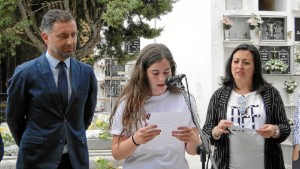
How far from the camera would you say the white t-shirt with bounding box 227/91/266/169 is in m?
2.94

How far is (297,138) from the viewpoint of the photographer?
10.3 ft

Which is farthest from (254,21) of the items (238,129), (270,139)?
(238,129)

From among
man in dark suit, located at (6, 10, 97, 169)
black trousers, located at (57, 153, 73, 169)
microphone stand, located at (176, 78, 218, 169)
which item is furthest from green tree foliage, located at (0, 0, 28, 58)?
microphone stand, located at (176, 78, 218, 169)

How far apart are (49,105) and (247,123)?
122 cm

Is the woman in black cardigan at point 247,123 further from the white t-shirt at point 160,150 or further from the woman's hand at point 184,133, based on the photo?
the woman's hand at point 184,133

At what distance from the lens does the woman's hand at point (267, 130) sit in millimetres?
2822

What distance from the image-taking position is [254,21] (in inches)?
404

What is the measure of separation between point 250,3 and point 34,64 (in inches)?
338

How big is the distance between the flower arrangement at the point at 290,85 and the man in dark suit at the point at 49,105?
825 cm

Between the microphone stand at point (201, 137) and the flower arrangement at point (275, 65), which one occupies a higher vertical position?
the flower arrangement at point (275, 65)

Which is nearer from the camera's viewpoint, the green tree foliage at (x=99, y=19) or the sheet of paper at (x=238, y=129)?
the sheet of paper at (x=238, y=129)

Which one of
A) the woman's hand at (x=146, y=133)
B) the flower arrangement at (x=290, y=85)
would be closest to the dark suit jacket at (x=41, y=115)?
the woman's hand at (x=146, y=133)

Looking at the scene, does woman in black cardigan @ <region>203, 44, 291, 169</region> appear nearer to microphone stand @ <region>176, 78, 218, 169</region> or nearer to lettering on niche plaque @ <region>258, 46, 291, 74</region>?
microphone stand @ <region>176, 78, 218, 169</region>

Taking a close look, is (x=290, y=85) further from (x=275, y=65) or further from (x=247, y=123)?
(x=247, y=123)
